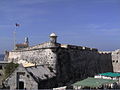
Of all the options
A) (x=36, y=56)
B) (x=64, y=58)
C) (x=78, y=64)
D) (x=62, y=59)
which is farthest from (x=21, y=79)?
(x=78, y=64)

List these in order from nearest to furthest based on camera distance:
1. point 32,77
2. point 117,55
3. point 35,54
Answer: point 32,77
point 35,54
point 117,55

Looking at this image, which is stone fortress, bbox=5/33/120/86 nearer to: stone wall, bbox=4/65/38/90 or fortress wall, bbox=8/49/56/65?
fortress wall, bbox=8/49/56/65

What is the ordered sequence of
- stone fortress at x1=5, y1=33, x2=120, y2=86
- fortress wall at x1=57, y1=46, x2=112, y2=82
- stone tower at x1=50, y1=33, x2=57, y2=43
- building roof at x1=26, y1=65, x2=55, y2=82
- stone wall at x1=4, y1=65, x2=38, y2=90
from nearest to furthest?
stone wall at x1=4, y1=65, x2=38, y2=90 < building roof at x1=26, y1=65, x2=55, y2=82 < stone fortress at x1=5, y1=33, x2=120, y2=86 < stone tower at x1=50, y1=33, x2=57, y2=43 < fortress wall at x1=57, y1=46, x2=112, y2=82

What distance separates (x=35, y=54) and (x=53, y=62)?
4.27 metres

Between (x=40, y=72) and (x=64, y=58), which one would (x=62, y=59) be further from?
(x=40, y=72)

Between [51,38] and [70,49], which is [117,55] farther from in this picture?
[51,38]

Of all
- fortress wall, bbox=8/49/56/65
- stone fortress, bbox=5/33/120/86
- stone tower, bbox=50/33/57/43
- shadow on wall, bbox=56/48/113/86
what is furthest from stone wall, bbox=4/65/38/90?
stone tower, bbox=50/33/57/43

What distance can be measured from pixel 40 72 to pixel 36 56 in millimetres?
7039

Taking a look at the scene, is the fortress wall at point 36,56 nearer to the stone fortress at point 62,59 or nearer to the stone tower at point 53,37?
the stone fortress at point 62,59

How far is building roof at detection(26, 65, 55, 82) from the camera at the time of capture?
92.3 feet

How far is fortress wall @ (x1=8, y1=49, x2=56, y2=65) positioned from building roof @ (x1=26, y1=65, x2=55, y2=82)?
6.40 feet

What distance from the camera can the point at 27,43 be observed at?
175 ft

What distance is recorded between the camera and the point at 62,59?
3566cm

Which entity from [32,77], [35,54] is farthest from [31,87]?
[35,54]
